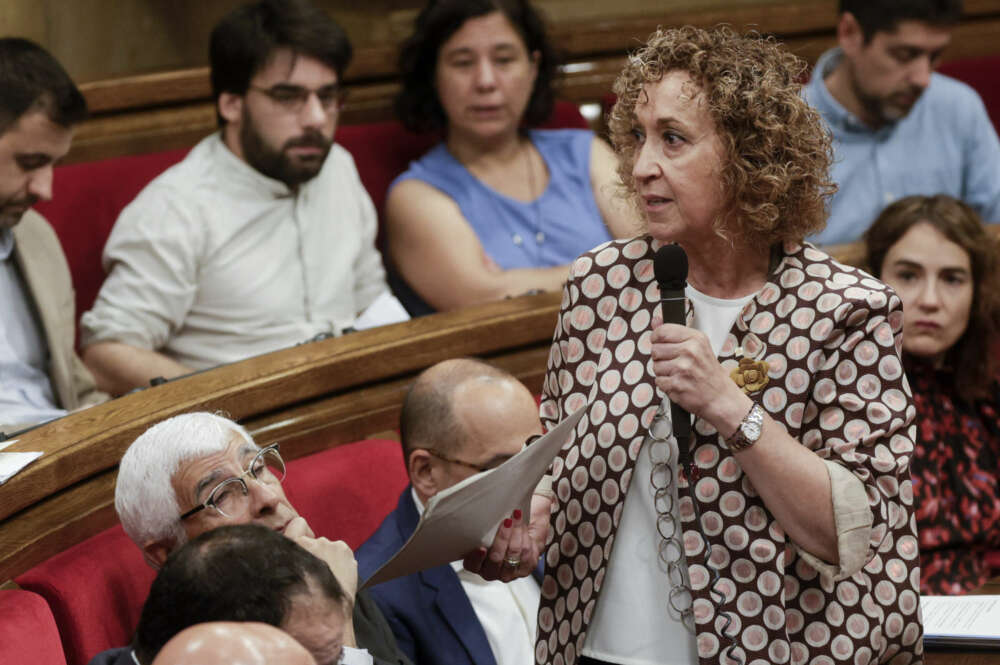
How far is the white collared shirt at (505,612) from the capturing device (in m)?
1.32

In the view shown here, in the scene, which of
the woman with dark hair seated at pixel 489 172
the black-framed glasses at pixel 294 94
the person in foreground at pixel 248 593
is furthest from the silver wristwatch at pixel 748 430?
the black-framed glasses at pixel 294 94

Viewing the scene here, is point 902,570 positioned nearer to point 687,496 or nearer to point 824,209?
point 687,496

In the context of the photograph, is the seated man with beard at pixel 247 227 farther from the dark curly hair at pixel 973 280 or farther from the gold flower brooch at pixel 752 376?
the gold flower brooch at pixel 752 376

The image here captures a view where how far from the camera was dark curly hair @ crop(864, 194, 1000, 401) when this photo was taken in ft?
5.72

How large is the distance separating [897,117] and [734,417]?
1547 millimetres

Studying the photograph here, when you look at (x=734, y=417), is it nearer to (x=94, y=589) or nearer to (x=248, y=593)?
(x=248, y=593)

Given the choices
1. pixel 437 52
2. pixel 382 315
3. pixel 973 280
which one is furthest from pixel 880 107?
pixel 382 315

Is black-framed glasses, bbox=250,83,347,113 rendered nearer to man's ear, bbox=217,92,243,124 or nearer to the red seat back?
man's ear, bbox=217,92,243,124

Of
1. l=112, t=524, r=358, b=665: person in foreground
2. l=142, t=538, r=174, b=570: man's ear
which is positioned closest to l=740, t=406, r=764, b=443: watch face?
l=112, t=524, r=358, b=665: person in foreground

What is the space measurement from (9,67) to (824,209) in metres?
1.02

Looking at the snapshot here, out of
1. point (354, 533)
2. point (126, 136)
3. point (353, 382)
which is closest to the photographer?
point (354, 533)

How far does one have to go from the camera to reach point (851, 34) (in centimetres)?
221

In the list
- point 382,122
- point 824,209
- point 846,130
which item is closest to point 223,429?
point 824,209

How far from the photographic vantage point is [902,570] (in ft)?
3.16
